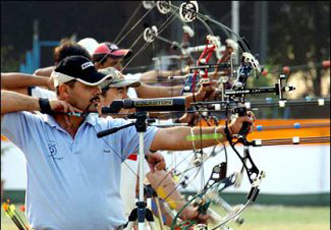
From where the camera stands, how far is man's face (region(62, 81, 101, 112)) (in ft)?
18.4

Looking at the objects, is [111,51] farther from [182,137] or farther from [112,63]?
[182,137]

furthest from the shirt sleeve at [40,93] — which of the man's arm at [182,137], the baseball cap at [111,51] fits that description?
the man's arm at [182,137]

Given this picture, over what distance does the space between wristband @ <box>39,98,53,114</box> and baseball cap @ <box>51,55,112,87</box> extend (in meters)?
0.17

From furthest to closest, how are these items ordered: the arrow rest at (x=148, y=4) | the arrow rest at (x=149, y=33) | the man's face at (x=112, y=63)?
the arrow rest at (x=148, y=4), the arrow rest at (x=149, y=33), the man's face at (x=112, y=63)

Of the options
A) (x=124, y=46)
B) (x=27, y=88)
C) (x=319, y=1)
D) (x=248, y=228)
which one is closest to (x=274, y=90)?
(x=27, y=88)

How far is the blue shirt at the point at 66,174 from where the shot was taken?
215 inches

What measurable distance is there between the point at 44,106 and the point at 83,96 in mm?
222

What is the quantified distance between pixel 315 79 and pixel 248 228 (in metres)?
3.70

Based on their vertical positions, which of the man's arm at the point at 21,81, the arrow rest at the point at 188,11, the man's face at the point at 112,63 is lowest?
the man's arm at the point at 21,81

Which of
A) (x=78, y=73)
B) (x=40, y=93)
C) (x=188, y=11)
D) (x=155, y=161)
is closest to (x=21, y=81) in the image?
(x=40, y=93)

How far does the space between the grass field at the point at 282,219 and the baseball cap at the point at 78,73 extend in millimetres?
6055

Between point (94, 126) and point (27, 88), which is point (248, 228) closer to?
point (27, 88)

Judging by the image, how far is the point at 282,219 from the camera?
532 inches

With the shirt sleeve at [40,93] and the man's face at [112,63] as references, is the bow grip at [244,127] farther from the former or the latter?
the shirt sleeve at [40,93]
